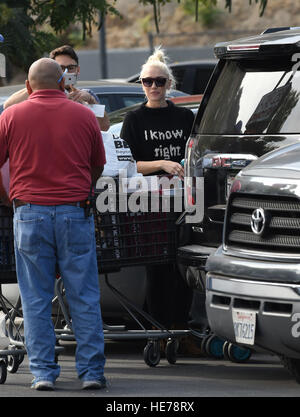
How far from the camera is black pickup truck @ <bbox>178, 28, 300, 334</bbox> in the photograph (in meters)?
7.54

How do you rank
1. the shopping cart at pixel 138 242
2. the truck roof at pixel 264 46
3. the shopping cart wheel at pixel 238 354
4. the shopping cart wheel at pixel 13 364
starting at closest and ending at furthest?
the truck roof at pixel 264 46
the shopping cart at pixel 138 242
the shopping cart wheel at pixel 13 364
the shopping cart wheel at pixel 238 354

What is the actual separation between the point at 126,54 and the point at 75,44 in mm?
13134

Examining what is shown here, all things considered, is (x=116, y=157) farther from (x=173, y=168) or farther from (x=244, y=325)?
(x=244, y=325)

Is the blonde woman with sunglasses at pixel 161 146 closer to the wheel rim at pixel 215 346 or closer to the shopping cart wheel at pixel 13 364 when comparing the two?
the wheel rim at pixel 215 346

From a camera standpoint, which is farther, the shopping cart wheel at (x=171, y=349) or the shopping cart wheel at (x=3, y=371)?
the shopping cart wheel at (x=171, y=349)

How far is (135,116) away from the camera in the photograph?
8.88 m

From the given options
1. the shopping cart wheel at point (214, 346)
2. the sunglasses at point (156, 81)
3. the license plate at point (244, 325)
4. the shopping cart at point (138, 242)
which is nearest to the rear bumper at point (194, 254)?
the shopping cart at point (138, 242)

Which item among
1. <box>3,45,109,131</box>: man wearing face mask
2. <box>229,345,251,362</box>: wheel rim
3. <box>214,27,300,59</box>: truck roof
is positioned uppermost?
<box>214,27,300,59</box>: truck roof

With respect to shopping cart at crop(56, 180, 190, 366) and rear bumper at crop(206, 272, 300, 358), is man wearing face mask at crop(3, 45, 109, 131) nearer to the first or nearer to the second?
shopping cart at crop(56, 180, 190, 366)

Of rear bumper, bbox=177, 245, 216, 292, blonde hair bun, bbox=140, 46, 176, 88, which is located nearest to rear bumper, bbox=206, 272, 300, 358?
rear bumper, bbox=177, 245, 216, 292

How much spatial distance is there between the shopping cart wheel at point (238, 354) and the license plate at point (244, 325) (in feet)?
4.27

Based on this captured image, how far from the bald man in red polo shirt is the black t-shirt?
1.33 meters

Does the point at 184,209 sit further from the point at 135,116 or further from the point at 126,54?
the point at 126,54

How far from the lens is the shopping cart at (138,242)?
25.9 ft
